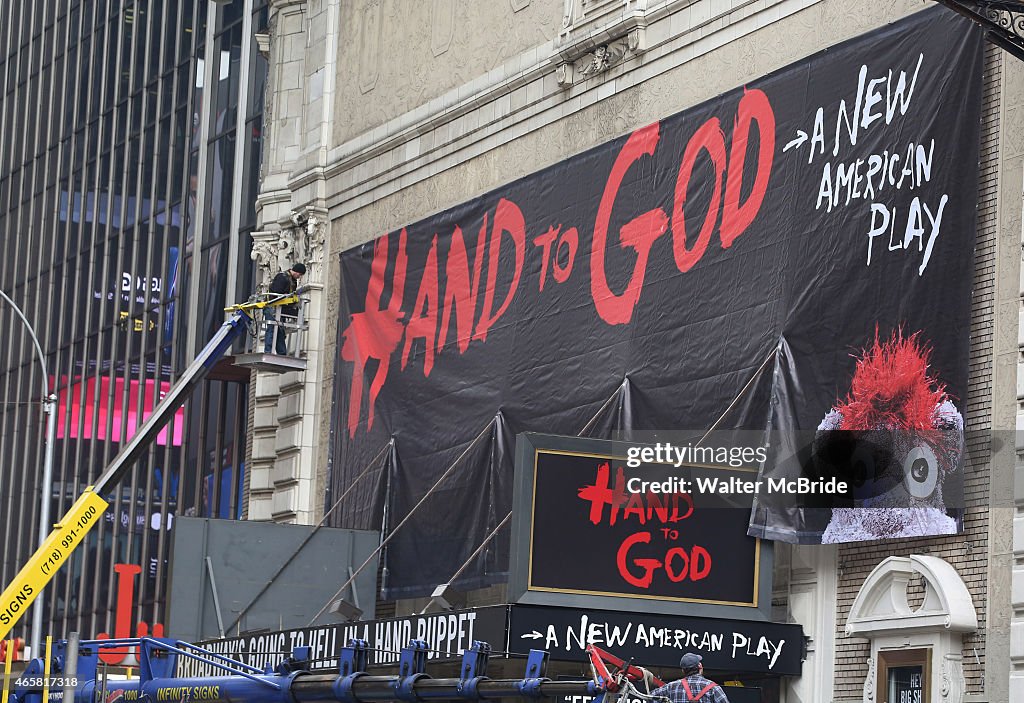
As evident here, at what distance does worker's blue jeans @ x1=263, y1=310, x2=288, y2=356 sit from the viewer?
1345 inches

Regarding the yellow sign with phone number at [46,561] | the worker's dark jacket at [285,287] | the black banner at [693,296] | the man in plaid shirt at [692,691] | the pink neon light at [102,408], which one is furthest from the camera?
the pink neon light at [102,408]

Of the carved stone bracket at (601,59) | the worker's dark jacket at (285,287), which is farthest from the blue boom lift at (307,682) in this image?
the worker's dark jacket at (285,287)

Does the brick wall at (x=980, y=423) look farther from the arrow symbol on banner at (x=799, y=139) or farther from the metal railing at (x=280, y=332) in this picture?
the metal railing at (x=280, y=332)

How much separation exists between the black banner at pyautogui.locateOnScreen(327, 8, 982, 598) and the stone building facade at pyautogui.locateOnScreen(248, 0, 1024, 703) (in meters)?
0.43

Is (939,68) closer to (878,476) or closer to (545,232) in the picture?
(878,476)

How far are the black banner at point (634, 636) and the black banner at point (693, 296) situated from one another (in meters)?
1.34

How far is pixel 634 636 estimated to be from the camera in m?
21.9

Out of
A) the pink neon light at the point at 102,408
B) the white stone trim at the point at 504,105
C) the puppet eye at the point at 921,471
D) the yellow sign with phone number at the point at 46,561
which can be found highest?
the white stone trim at the point at 504,105

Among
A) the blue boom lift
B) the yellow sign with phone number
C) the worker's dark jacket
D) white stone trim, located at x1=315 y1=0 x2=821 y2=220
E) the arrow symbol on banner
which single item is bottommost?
the blue boom lift

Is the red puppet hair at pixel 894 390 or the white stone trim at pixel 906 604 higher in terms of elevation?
the red puppet hair at pixel 894 390

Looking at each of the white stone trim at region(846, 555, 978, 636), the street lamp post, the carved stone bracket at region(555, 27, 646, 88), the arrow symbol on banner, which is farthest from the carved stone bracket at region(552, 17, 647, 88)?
the street lamp post

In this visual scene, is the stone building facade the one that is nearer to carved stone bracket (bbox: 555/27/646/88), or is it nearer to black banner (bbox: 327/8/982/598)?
carved stone bracket (bbox: 555/27/646/88)

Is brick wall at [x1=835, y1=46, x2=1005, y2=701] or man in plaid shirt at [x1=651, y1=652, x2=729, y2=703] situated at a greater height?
brick wall at [x1=835, y1=46, x2=1005, y2=701]

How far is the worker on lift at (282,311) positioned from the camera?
34219mm
